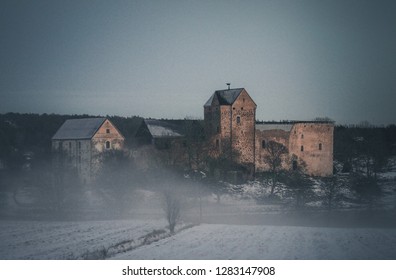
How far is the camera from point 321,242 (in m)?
23.4

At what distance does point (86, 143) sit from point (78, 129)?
2278 mm

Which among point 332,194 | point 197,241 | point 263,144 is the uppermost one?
point 263,144

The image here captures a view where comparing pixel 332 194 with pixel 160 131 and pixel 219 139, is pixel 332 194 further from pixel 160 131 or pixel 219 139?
pixel 160 131

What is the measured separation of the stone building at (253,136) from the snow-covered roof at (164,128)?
265 cm

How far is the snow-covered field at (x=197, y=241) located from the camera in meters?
21.1

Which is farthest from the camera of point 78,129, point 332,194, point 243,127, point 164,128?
point 164,128

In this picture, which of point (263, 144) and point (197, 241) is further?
point (263, 144)

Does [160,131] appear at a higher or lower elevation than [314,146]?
higher

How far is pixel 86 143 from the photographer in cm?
4038

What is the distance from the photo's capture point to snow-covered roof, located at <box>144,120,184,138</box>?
41.4 meters

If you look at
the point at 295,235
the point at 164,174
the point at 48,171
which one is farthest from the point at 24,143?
the point at 295,235

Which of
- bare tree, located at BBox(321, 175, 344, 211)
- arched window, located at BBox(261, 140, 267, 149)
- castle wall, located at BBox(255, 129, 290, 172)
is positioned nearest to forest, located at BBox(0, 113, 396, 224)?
bare tree, located at BBox(321, 175, 344, 211)

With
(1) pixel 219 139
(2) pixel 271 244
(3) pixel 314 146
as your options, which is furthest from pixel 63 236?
(3) pixel 314 146

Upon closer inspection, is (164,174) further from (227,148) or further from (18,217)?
(18,217)
